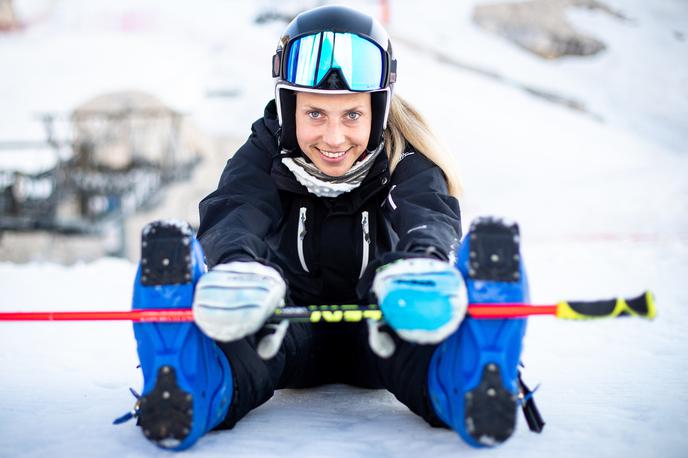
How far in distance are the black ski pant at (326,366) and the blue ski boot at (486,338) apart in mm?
217

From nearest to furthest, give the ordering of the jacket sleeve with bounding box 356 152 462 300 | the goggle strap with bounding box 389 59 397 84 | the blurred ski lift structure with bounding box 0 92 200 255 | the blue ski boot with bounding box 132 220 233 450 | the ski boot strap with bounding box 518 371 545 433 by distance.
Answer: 1. the blue ski boot with bounding box 132 220 233 450
2. the jacket sleeve with bounding box 356 152 462 300
3. the ski boot strap with bounding box 518 371 545 433
4. the goggle strap with bounding box 389 59 397 84
5. the blurred ski lift structure with bounding box 0 92 200 255

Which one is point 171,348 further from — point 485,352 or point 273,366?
point 485,352

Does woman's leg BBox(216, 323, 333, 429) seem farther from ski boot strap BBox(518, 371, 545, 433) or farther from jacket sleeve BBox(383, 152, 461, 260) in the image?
ski boot strap BBox(518, 371, 545, 433)

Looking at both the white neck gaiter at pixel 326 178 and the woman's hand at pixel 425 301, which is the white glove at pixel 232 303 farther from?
the white neck gaiter at pixel 326 178

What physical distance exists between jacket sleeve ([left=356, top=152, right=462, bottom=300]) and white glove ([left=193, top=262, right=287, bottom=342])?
31 cm

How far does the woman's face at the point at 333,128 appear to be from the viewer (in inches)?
85.7

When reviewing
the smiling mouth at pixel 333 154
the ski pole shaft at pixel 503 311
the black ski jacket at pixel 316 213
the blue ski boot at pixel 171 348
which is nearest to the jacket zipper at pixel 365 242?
the black ski jacket at pixel 316 213

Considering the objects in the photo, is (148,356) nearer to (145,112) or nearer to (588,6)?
(145,112)

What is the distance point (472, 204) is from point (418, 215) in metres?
10.8

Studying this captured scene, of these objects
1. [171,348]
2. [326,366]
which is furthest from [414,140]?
[171,348]

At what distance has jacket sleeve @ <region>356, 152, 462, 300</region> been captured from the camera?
1.72 m

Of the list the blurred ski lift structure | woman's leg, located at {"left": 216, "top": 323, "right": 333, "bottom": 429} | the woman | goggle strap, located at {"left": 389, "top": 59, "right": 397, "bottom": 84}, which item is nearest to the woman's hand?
the woman

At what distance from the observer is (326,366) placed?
241 centimetres

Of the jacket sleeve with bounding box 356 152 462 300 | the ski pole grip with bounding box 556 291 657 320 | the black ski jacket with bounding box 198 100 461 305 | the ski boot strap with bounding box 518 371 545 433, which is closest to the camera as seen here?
the ski pole grip with bounding box 556 291 657 320
